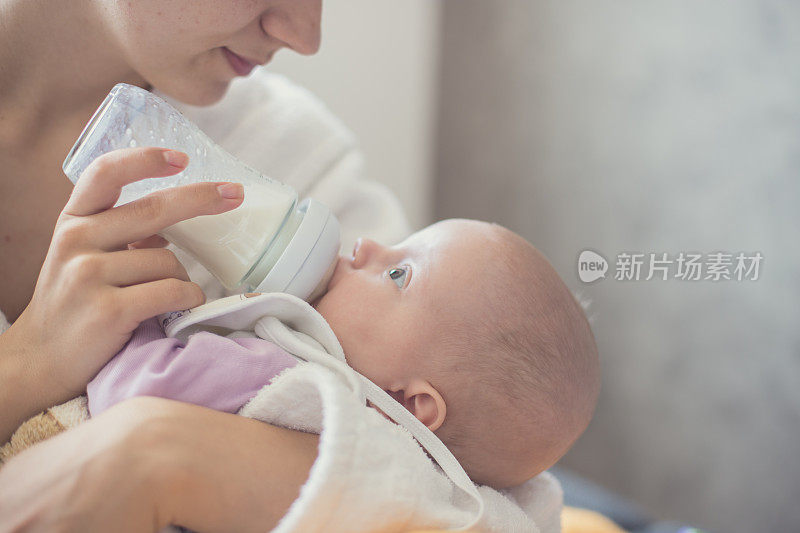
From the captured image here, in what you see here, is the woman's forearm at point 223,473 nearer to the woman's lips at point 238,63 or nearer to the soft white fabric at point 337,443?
the soft white fabric at point 337,443

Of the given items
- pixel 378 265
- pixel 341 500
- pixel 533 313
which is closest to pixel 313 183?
pixel 378 265

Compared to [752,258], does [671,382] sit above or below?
below

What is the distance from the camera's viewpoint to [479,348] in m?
0.80

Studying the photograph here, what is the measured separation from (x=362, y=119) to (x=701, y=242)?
1.12 meters

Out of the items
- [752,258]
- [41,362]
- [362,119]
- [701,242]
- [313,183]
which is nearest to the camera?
[41,362]

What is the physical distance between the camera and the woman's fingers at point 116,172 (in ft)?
2.16

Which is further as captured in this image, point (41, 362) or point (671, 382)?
point (671, 382)

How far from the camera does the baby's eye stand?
2.80ft

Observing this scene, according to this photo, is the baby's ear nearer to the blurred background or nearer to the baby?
the baby

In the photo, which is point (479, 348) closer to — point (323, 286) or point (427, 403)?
point (427, 403)

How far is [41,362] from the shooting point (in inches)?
26.5

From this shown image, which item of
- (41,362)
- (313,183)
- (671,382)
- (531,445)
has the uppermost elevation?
(313,183)

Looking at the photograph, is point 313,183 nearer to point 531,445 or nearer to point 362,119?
point 531,445

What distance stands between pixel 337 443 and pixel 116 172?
0.34 m
